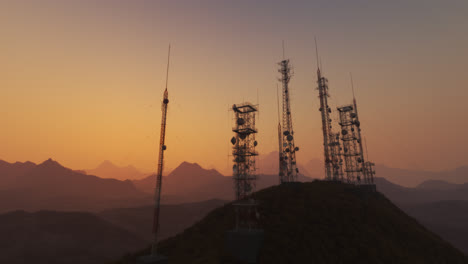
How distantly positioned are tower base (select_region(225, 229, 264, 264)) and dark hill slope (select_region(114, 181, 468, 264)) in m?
1.59

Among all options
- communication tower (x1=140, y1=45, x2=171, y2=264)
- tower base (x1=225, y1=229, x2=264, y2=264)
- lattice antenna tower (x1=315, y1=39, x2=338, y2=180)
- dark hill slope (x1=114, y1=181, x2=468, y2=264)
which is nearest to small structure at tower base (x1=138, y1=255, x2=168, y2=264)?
communication tower (x1=140, y1=45, x2=171, y2=264)

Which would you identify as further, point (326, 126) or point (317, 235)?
point (326, 126)

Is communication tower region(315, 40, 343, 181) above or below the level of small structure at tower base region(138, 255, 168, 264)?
above

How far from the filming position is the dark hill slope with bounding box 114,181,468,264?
3447cm

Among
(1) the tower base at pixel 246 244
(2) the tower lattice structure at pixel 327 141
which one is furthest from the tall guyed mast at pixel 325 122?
(1) the tower base at pixel 246 244

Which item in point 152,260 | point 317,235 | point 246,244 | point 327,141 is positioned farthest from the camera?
point 327,141

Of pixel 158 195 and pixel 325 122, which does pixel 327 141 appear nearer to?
pixel 325 122

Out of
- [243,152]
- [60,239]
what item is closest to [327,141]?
[243,152]

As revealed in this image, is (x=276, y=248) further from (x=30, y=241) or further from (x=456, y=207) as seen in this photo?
(x=456, y=207)

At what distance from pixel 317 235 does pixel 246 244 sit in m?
13.4

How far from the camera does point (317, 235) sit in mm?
37625

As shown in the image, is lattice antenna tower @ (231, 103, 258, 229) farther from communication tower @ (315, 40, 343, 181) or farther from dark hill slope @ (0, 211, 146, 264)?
dark hill slope @ (0, 211, 146, 264)

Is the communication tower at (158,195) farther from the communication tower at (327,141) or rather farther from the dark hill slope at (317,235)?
the communication tower at (327,141)

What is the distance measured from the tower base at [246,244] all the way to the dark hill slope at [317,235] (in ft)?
5.21
